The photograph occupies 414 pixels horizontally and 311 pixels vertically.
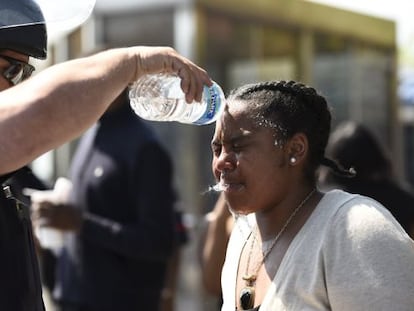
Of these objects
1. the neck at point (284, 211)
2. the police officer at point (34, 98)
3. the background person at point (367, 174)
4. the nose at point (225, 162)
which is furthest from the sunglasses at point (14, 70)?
the background person at point (367, 174)

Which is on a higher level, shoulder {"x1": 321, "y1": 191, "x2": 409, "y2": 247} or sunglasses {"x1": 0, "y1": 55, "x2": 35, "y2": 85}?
sunglasses {"x1": 0, "y1": 55, "x2": 35, "y2": 85}

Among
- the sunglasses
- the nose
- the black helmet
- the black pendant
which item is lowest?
the black pendant

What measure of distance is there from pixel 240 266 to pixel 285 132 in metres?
0.40

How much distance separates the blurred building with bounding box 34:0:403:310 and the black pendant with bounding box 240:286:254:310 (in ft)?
13.7

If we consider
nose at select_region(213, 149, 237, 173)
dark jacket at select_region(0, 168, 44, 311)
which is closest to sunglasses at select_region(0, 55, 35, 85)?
dark jacket at select_region(0, 168, 44, 311)

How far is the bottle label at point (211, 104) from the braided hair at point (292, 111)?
10 cm

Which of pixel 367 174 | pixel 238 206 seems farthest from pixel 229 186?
pixel 367 174

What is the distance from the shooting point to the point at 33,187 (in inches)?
182

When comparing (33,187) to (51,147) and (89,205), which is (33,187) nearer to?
(89,205)

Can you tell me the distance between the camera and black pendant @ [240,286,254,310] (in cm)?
262

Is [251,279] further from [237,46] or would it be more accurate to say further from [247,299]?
[237,46]

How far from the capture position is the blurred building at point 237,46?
23.3 feet

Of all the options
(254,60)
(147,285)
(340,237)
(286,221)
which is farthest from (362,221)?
(254,60)

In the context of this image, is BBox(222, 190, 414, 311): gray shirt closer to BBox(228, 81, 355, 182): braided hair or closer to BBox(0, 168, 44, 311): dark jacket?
BBox(228, 81, 355, 182): braided hair
